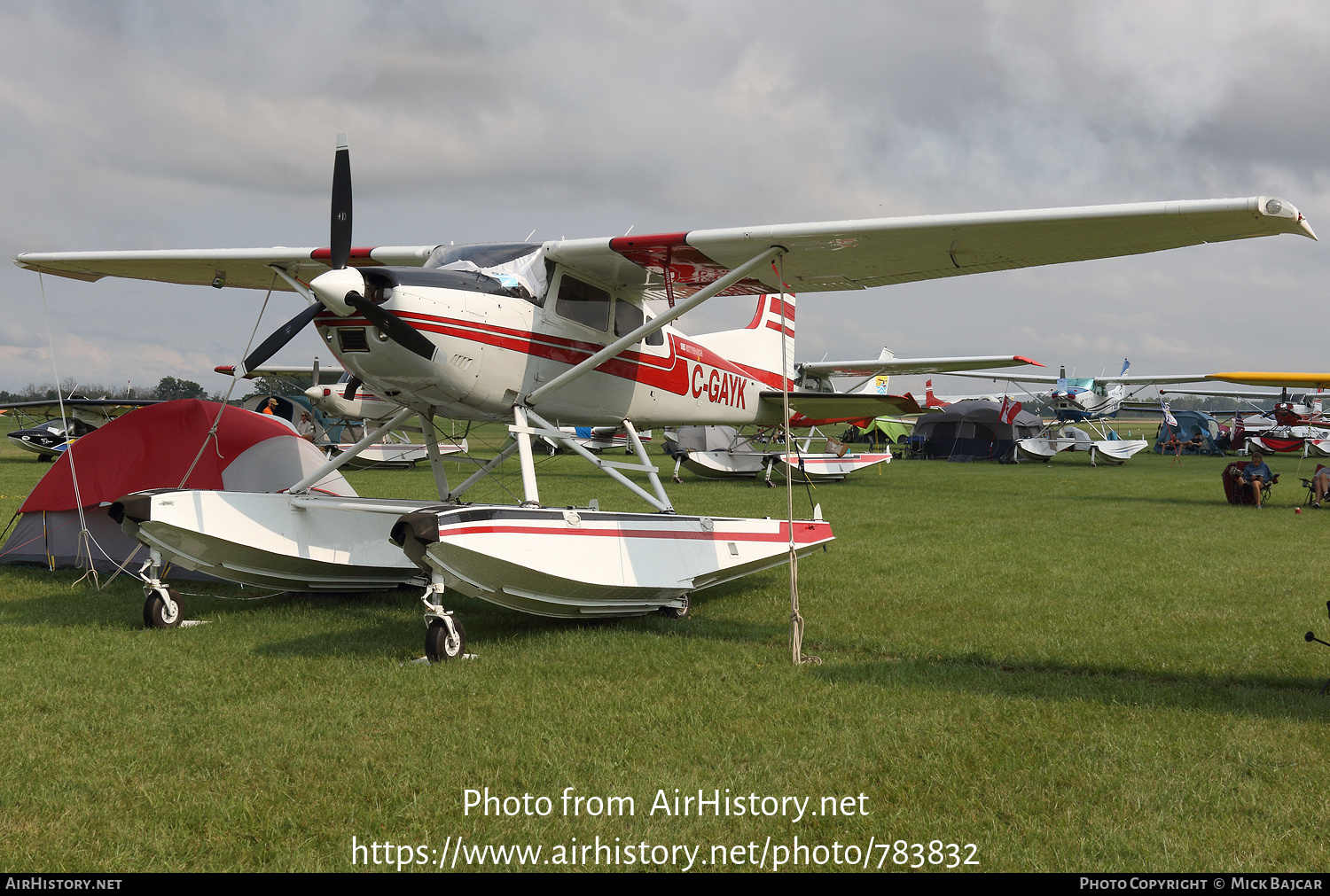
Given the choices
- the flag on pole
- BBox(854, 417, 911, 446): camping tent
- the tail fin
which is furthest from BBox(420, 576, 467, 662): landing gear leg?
BBox(854, 417, 911, 446): camping tent

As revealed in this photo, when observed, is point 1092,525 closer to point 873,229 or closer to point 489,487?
point 873,229

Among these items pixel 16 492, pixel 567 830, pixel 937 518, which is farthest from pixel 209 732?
pixel 16 492

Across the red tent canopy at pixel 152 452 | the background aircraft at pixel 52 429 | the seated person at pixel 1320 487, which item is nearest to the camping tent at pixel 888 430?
the seated person at pixel 1320 487

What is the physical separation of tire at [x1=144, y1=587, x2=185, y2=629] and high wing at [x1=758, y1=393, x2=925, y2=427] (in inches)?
258

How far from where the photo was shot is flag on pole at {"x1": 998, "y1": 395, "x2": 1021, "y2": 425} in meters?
35.3

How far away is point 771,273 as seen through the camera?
290 inches

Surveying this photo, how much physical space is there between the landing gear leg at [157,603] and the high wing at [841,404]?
653cm

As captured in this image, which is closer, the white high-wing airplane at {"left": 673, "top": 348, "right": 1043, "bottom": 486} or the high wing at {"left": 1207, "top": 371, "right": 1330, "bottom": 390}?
the high wing at {"left": 1207, "top": 371, "right": 1330, "bottom": 390}

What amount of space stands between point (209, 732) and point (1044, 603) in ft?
21.1

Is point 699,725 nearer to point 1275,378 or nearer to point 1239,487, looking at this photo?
point 1275,378

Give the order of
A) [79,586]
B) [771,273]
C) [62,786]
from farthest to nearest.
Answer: [79,586] < [771,273] < [62,786]

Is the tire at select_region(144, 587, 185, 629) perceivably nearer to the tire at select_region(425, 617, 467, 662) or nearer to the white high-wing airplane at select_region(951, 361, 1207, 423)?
the tire at select_region(425, 617, 467, 662)

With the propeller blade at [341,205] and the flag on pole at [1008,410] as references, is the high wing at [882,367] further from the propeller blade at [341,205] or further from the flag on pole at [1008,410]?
the propeller blade at [341,205]

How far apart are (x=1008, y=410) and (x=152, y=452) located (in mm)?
33080
